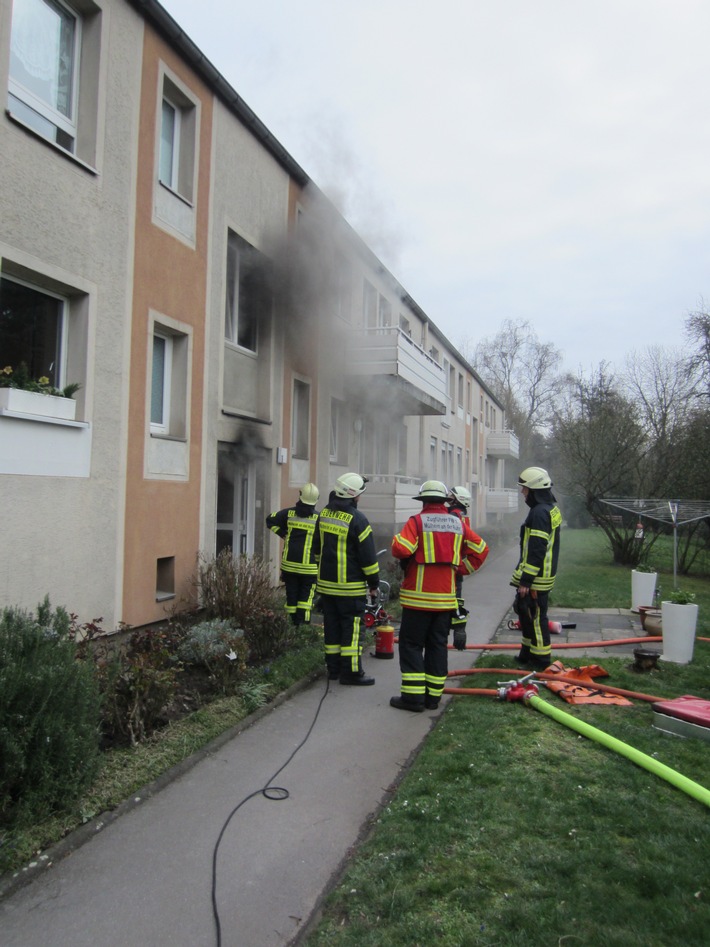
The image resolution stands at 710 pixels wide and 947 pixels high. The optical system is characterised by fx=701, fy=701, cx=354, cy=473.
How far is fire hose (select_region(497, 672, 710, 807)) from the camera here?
3.72 meters

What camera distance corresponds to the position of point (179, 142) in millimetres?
8039

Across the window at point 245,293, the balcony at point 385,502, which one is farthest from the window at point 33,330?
the balcony at point 385,502

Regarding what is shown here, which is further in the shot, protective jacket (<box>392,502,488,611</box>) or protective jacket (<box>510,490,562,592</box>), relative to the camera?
protective jacket (<box>510,490,562,592</box>)

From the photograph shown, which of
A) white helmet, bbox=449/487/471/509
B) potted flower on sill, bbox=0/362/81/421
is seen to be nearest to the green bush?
potted flower on sill, bbox=0/362/81/421

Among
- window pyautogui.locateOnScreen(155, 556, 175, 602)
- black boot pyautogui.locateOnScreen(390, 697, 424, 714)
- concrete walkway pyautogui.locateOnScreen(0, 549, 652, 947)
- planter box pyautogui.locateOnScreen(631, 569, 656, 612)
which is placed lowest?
concrete walkway pyautogui.locateOnScreen(0, 549, 652, 947)

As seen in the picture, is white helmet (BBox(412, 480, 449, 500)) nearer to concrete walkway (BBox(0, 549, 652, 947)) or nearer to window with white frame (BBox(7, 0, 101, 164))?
concrete walkway (BBox(0, 549, 652, 947))

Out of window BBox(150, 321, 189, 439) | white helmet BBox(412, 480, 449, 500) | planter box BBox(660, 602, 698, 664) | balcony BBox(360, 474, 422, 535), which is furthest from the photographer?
balcony BBox(360, 474, 422, 535)

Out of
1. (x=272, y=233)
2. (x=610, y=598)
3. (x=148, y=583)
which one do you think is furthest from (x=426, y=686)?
(x=610, y=598)

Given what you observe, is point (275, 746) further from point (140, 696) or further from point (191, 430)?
point (191, 430)

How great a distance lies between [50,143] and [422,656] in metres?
5.08

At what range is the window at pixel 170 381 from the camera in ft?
25.3

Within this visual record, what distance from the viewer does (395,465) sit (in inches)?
691

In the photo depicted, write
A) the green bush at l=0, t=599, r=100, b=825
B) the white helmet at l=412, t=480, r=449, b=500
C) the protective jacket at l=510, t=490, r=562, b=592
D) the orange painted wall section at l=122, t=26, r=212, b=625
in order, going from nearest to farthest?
1. the green bush at l=0, t=599, r=100, b=825
2. the white helmet at l=412, t=480, r=449, b=500
3. the protective jacket at l=510, t=490, r=562, b=592
4. the orange painted wall section at l=122, t=26, r=212, b=625

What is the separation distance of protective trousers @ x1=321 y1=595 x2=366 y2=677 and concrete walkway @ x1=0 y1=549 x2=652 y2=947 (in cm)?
87
